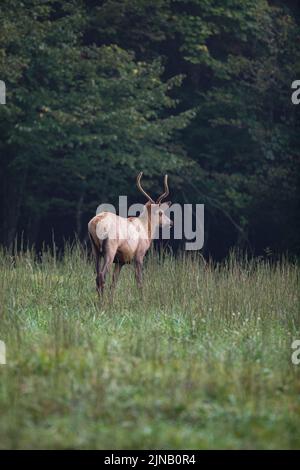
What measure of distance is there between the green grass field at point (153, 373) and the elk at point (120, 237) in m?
0.89

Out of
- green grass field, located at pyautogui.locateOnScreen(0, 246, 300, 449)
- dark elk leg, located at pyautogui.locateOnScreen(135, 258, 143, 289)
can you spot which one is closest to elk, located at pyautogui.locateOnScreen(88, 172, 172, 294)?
dark elk leg, located at pyautogui.locateOnScreen(135, 258, 143, 289)

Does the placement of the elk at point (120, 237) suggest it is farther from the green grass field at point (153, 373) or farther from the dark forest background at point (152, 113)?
the dark forest background at point (152, 113)

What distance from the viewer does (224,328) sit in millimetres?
9656

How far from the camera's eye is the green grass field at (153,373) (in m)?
6.24

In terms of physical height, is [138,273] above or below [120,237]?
below

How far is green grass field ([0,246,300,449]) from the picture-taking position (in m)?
6.24

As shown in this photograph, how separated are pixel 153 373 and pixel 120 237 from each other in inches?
195

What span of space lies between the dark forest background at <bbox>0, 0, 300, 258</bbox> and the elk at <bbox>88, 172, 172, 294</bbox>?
5569 mm

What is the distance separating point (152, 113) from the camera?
19578 mm

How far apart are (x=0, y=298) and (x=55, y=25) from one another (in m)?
10.1

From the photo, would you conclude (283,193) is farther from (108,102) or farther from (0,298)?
(0,298)

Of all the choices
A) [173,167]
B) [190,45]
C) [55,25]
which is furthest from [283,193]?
[55,25]

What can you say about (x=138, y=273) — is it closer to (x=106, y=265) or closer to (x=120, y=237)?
(x=120, y=237)

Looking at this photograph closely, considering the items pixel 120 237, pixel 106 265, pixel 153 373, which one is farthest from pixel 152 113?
pixel 153 373
